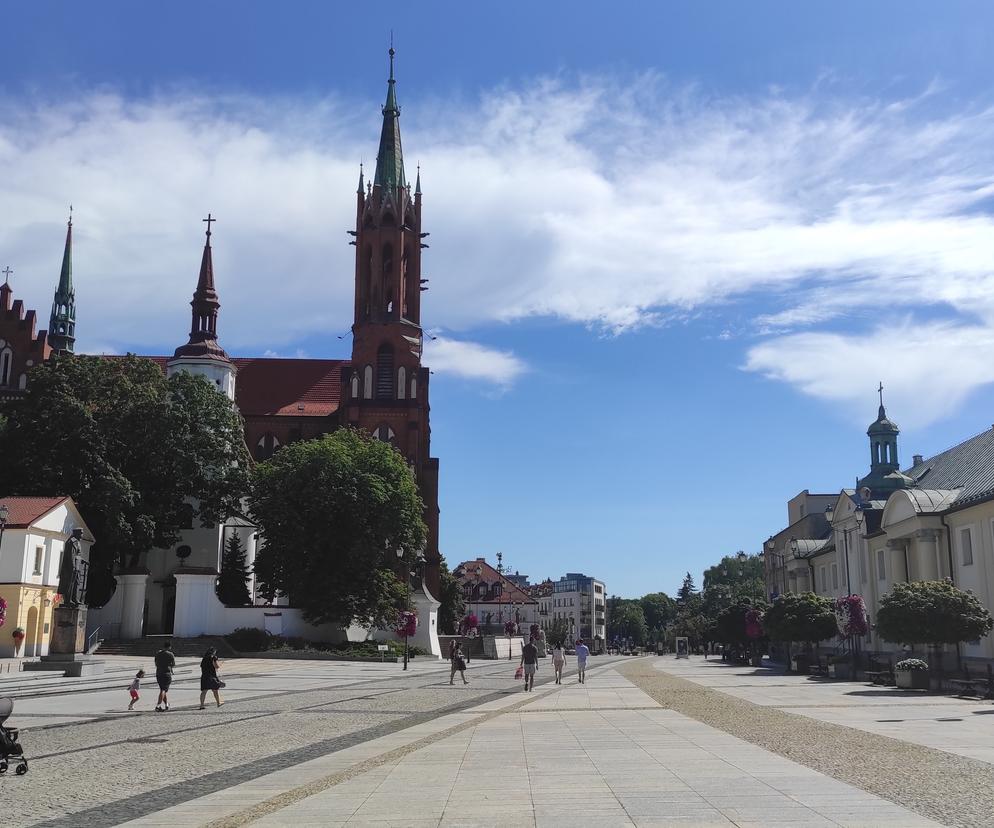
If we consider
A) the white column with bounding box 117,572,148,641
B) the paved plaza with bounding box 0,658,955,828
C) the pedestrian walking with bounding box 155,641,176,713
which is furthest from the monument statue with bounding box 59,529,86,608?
the white column with bounding box 117,572,148,641

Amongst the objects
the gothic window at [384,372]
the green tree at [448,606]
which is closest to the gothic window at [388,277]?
the gothic window at [384,372]

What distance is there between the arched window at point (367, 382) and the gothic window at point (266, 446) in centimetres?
1000

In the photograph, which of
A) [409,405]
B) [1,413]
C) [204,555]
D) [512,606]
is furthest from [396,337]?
[512,606]

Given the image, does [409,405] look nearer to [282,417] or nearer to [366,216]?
[282,417]

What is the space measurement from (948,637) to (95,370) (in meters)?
44.7

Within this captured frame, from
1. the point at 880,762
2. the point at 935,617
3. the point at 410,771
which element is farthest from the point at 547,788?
the point at 935,617

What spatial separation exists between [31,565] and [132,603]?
9.99 meters

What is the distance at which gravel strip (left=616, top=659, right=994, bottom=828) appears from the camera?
9.70 meters

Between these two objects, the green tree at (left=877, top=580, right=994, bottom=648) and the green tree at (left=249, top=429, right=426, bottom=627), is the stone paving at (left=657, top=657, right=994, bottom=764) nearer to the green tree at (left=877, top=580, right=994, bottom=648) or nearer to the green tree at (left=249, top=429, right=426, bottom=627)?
the green tree at (left=877, top=580, right=994, bottom=648)

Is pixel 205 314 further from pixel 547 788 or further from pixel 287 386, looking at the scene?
pixel 547 788

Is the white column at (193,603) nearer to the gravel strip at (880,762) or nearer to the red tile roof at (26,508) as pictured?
the red tile roof at (26,508)

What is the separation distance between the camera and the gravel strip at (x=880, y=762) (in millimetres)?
9703

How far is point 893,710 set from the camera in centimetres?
2217

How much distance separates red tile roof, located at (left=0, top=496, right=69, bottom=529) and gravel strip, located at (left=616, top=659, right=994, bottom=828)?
1295 inches
